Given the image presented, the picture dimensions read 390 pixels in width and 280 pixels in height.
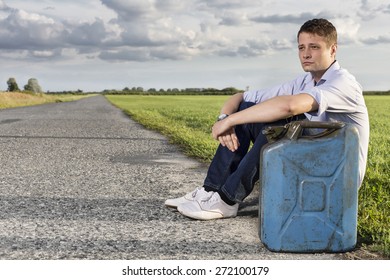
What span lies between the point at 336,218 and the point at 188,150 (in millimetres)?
5024

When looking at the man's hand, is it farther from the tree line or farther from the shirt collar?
the tree line

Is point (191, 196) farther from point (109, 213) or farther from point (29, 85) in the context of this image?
point (29, 85)

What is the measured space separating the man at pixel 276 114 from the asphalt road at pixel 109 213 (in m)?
0.20

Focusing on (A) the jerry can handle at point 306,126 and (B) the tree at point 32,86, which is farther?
(B) the tree at point 32,86

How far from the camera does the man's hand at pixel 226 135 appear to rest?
3574 millimetres

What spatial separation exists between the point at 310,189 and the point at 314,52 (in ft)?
2.90

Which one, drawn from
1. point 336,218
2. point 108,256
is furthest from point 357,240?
point 108,256

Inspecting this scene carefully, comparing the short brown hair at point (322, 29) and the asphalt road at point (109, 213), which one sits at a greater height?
the short brown hair at point (322, 29)

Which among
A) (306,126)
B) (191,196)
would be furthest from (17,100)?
(306,126)

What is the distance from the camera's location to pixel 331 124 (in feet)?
10.1

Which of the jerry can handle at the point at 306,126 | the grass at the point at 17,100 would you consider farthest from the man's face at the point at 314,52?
the grass at the point at 17,100

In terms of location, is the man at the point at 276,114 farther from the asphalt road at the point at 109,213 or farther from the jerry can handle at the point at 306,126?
the asphalt road at the point at 109,213

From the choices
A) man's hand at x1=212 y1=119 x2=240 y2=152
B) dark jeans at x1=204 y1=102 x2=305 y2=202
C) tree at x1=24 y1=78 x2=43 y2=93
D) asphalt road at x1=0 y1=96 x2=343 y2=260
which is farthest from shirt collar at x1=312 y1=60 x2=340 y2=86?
tree at x1=24 y1=78 x2=43 y2=93

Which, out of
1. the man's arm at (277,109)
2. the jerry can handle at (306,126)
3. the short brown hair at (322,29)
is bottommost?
the jerry can handle at (306,126)
